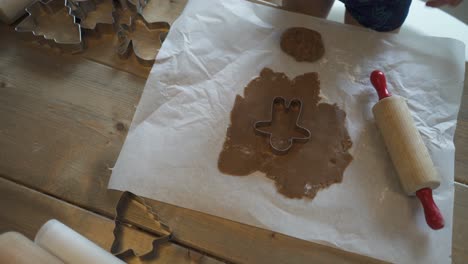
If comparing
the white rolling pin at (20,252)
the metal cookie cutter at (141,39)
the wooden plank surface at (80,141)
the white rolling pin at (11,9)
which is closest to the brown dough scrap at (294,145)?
the wooden plank surface at (80,141)

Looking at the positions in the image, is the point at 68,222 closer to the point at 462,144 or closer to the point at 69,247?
the point at 69,247

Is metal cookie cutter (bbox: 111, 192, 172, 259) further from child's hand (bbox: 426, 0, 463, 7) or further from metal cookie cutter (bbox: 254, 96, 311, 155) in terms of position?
child's hand (bbox: 426, 0, 463, 7)

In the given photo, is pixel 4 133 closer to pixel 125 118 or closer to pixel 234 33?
pixel 125 118

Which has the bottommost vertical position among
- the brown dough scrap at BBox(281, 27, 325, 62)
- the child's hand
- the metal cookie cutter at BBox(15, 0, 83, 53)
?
the metal cookie cutter at BBox(15, 0, 83, 53)

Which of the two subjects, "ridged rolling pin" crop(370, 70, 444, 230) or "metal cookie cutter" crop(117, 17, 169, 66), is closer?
"ridged rolling pin" crop(370, 70, 444, 230)

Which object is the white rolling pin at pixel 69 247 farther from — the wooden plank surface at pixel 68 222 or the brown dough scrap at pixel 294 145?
the brown dough scrap at pixel 294 145

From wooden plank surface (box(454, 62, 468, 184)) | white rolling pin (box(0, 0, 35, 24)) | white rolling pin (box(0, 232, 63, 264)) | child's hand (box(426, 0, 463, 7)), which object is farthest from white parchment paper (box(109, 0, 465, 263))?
white rolling pin (box(0, 0, 35, 24))

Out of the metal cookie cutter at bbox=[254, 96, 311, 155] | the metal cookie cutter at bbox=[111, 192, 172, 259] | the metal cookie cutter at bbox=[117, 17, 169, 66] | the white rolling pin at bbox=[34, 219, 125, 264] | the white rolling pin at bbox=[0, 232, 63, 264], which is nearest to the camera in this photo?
the white rolling pin at bbox=[0, 232, 63, 264]

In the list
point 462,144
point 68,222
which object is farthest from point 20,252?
point 462,144
